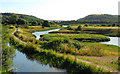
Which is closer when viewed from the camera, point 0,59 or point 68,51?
point 0,59

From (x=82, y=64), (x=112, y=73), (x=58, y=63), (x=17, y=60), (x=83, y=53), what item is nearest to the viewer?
(x=112, y=73)

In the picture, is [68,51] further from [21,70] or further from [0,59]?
[0,59]

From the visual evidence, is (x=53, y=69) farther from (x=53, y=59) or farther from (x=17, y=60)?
(x=17, y=60)

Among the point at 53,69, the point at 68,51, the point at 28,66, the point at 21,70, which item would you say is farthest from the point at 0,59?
the point at 68,51

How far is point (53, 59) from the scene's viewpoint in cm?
2584

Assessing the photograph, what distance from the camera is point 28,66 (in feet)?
80.1

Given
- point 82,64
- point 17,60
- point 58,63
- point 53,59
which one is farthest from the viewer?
point 17,60

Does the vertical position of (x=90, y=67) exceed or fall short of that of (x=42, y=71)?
it exceeds it

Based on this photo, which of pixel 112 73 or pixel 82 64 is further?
pixel 82 64

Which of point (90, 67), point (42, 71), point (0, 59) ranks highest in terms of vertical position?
point (0, 59)

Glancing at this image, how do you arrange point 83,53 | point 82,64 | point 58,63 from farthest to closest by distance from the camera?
point 83,53 < point 58,63 < point 82,64

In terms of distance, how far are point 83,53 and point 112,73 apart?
38.9ft

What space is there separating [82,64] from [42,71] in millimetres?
6904

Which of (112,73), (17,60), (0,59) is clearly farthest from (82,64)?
(17,60)
